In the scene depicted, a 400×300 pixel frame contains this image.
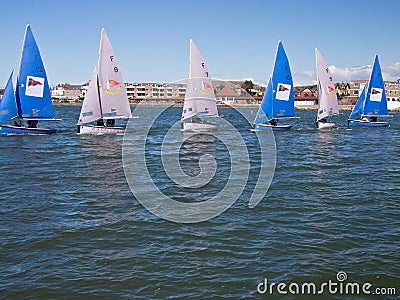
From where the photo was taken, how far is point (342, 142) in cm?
3819

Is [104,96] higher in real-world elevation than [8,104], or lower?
higher

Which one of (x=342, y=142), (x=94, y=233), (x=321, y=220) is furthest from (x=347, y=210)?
(x=342, y=142)

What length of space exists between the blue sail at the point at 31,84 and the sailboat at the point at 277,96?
72.5 ft

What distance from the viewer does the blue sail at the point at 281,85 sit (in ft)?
150

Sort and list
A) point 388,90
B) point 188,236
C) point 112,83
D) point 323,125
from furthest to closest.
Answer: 1. point 388,90
2. point 323,125
3. point 112,83
4. point 188,236

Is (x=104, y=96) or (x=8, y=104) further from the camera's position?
(x=104, y=96)

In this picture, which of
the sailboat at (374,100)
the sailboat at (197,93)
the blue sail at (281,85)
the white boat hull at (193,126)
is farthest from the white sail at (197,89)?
the sailboat at (374,100)

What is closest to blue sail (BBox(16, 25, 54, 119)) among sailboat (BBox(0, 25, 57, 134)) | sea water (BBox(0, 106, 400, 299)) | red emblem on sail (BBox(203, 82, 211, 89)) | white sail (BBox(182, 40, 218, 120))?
sailboat (BBox(0, 25, 57, 134))

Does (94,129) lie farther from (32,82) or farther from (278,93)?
(278,93)

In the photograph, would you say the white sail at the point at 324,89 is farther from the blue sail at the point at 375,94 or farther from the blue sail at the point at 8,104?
the blue sail at the point at 8,104

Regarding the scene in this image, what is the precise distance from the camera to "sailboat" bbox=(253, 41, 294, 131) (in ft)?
148

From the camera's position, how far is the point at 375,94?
55688 mm

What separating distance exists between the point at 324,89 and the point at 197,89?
57.1 ft

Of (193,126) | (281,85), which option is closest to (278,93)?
(281,85)
